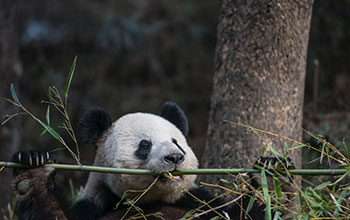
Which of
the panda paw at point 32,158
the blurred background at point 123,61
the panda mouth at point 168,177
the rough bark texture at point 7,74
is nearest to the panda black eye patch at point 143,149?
the panda mouth at point 168,177

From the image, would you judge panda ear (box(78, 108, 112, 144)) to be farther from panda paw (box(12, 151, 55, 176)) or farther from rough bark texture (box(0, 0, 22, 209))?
rough bark texture (box(0, 0, 22, 209))

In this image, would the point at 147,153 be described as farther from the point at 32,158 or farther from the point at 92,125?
the point at 32,158

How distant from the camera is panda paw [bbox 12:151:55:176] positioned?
3.27 m

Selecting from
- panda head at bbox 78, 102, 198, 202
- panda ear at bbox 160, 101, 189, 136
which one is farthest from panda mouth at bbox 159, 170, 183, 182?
panda ear at bbox 160, 101, 189, 136

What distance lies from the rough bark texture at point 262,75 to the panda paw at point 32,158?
148cm

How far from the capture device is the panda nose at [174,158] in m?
3.21

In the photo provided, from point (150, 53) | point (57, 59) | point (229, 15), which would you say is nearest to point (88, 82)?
point (57, 59)

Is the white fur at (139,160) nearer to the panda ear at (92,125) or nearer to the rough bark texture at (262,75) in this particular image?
the panda ear at (92,125)

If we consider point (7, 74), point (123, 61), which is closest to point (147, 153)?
point (7, 74)

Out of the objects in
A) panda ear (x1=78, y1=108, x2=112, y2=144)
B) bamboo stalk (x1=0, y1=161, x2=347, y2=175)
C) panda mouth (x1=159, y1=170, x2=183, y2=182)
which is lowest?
panda mouth (x1=159, y1=170, x2=183, y2=182)

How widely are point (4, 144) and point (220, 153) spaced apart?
3.89 metres

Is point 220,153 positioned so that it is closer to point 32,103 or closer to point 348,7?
point 348,7

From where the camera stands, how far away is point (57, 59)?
34.6 ft

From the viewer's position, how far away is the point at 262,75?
13.2 feet
